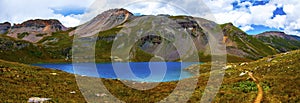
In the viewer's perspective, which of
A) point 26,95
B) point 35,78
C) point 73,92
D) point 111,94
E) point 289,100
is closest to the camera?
point 289,100

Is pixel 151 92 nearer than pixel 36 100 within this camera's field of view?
No

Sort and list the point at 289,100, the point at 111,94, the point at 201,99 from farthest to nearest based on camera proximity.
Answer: the point at 111,94 < the point at 201,99 < the point at 289,100

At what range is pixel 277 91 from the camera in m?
33.2

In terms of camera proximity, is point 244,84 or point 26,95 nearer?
point 26,95

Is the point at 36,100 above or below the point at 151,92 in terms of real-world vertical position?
above

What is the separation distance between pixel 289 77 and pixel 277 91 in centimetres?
665

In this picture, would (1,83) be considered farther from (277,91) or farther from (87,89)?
(277,91)

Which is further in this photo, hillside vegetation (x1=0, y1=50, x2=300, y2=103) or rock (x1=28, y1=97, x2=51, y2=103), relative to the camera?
hillside vegetation (x1=0, y1=50, x2=300, y2=103)

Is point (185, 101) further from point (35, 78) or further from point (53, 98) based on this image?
point (35, 78)

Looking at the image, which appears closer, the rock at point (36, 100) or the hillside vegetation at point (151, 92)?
the rock at point (36, 100)

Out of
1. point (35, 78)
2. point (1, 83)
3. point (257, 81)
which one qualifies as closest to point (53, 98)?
point (1, 83)

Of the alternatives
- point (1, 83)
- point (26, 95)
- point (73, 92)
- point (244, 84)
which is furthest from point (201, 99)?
point (1, 83)

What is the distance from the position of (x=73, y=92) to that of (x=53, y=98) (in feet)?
18.1

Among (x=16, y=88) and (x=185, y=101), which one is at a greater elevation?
(x=16, y=88)
